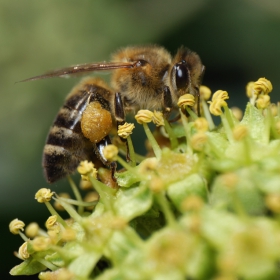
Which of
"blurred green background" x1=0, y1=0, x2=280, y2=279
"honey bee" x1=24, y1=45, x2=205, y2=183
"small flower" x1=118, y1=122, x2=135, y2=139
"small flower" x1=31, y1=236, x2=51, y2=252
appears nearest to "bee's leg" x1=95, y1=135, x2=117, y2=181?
"honey bee" x1=24, y1=45, x2=205, y2=183

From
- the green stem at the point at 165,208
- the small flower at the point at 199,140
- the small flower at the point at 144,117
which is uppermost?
the small flower at the point at 144,117

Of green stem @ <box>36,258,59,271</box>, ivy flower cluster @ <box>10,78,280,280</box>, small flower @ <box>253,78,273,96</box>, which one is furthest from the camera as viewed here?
small flower @ <box>253,78,273,96</box>

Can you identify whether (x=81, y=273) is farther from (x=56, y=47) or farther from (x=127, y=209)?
(x=56, y=47)

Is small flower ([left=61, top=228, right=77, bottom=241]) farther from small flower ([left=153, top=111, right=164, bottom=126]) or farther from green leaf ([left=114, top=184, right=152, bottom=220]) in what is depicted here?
small flower ([left=153, top=111, right=164, bottom=126])

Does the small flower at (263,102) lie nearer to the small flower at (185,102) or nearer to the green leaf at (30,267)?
the small flower at (185,102)

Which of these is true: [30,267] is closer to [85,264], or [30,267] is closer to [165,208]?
[85,264]

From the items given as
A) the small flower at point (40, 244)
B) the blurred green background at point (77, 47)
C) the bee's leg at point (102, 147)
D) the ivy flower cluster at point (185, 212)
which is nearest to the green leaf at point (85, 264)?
the ivy flower cluster at point (185, 212)

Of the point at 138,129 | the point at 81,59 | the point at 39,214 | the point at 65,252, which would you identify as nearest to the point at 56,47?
the point at 81,59
